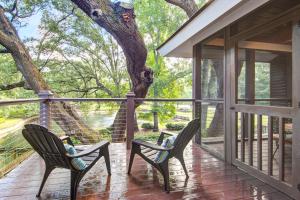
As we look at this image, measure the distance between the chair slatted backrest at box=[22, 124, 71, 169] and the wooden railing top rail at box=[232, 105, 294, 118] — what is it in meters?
2.26

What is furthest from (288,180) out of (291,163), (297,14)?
(297,14)

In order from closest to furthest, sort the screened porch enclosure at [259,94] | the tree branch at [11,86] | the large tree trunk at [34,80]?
the screened porch enclosure at [259,94]
the large tree trunk at [34,80]
the tree branch at [11,86]

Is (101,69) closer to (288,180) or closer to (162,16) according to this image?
(162,16)

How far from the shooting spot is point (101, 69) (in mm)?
11148

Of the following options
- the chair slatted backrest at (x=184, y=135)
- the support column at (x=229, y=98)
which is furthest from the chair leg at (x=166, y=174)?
the support column at (x=229, y=98)

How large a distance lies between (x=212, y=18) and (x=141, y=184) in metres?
2.31

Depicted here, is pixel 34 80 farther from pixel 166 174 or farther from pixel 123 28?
pixel 166 174

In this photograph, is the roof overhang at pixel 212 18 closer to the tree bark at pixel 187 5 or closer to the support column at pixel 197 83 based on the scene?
the support column at pixel 197 83

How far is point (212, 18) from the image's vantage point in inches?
121

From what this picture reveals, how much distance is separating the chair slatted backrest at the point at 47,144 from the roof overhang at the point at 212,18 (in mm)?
2372

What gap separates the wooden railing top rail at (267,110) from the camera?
2.38 m

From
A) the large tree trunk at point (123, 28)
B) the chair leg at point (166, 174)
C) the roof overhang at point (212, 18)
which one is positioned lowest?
the chair leg at point (166, 174)

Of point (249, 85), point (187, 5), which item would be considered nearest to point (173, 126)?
point (187, 5)

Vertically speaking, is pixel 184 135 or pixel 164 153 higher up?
pixel 184 135
